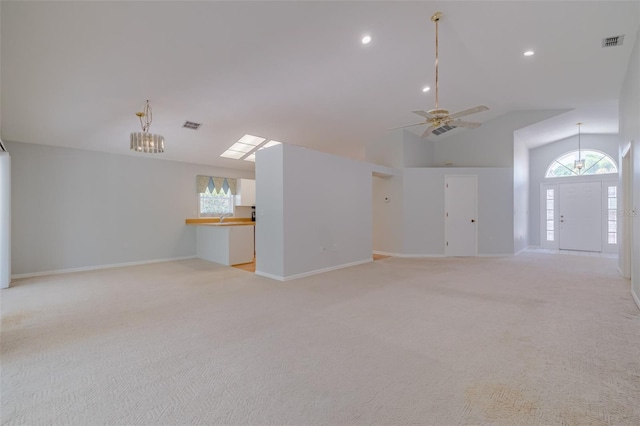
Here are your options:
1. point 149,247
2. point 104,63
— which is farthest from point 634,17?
point 149,247

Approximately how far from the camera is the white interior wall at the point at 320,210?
493 cm

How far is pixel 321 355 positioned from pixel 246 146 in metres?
6.21

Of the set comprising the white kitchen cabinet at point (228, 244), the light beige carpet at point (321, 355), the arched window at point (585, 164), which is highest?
the arched window at point (585, 164)

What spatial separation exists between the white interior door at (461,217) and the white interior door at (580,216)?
351cm

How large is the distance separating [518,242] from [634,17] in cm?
571

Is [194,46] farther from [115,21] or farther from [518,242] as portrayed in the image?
[518,242]

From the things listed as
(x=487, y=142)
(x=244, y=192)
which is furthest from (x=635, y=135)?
(x=244, y=192)

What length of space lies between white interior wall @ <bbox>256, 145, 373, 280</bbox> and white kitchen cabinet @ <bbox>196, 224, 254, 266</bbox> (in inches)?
54.4

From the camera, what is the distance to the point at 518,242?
7848 mm

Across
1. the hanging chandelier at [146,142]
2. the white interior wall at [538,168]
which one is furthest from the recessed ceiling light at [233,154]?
the white interior wall at [538,168]

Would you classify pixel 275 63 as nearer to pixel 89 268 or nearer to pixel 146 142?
pixel 146 142

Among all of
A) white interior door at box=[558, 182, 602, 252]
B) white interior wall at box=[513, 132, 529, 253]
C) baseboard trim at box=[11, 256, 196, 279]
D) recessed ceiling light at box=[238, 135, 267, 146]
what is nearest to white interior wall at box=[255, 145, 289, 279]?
recessed ceiling light at box=[238, 135, 267, 146]

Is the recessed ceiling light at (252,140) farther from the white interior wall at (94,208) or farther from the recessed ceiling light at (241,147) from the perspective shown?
the white interior wall at (94,208)

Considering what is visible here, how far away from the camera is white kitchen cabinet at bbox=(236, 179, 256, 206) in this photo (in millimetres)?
8406
